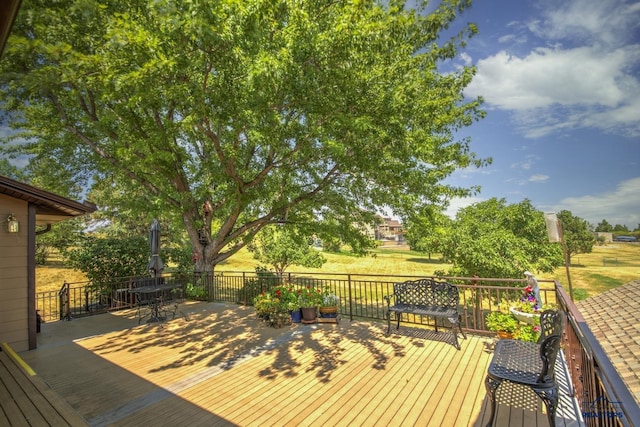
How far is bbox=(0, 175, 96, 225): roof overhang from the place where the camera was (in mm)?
5074

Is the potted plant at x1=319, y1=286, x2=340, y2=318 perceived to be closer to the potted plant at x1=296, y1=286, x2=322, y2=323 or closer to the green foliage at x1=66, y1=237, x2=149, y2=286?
the potted plant at x1=296, y1=286, x2=322, y2=323

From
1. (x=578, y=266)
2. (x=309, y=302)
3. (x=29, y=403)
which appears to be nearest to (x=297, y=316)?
(x=309, y=302)

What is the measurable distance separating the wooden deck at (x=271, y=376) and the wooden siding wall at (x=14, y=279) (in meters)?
0.49

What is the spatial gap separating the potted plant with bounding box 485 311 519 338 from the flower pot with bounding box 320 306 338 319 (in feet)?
10.6

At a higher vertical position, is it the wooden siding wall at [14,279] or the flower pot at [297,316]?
the wooden siding wall at [14,279]

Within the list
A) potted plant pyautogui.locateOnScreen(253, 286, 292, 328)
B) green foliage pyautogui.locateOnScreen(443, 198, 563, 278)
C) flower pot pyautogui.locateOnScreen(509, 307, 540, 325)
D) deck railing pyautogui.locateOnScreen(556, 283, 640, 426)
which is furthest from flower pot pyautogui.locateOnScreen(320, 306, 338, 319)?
green foliage pyautogui.locateOnScreen(443, 198, 563, 278)

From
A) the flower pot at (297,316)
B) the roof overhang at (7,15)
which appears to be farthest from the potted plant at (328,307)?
the roof overhang at (7,15)

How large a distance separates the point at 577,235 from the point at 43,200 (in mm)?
69761

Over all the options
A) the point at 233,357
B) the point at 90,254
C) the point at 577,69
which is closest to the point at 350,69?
the point at 233,357

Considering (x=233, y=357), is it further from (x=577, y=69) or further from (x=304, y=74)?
(x=577, y=69)

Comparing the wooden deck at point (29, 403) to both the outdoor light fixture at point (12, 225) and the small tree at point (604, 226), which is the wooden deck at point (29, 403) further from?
the small tree at point (604, 226)

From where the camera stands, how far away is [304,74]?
600 centimetres

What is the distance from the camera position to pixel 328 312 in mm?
6848

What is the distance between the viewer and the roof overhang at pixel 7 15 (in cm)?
113
